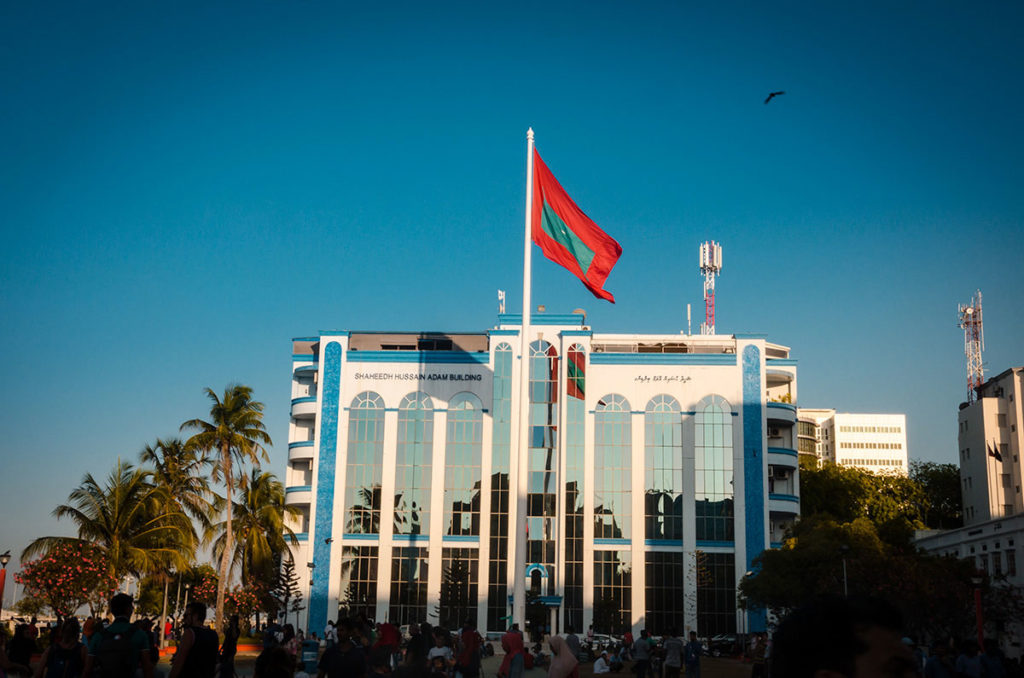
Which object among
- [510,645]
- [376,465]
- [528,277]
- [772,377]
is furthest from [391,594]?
[510,645]

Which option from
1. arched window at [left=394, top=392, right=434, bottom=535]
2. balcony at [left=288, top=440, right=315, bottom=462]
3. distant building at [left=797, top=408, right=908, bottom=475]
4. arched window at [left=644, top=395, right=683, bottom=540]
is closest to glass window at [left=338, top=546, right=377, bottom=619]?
arched window at [left=394, top=392, right=434, bottom=535]

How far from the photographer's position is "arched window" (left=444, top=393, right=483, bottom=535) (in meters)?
63.9

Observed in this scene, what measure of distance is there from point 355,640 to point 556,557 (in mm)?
49278

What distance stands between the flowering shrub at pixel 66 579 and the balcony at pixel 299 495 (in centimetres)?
2666

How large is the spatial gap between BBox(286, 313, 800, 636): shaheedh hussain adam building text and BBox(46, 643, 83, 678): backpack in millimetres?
49900

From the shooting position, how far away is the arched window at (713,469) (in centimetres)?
6297

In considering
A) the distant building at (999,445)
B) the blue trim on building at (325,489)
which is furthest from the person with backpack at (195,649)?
the distant building at (999,445)

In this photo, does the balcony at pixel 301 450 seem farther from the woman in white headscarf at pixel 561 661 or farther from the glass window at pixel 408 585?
the woman in white headscarf at pixel 561 661

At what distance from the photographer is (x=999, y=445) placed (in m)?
72.9

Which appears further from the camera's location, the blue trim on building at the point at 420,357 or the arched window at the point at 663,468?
the blue trim on building at the point at 420,357

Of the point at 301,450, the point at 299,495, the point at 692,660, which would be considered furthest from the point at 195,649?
the point at 301,450

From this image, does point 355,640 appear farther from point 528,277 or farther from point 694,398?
point 694,398

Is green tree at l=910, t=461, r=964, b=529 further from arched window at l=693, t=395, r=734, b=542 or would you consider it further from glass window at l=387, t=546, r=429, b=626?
glass window at l=387, t=546, r=429, b=626

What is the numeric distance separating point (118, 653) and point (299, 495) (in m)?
57.0
